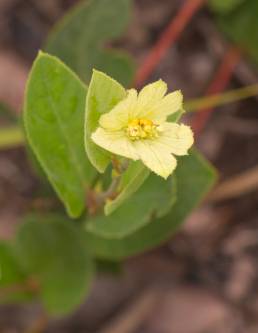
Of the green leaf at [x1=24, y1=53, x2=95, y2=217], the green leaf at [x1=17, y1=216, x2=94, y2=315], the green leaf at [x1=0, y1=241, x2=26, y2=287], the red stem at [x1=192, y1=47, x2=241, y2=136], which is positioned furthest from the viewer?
the red stem at [x1=192, y1=47, x2=241, y2=136]

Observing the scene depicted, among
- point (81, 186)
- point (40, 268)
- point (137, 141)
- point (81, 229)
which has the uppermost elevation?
→ point (137, 141)

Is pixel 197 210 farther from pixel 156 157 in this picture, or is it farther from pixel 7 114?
pixel 156 157

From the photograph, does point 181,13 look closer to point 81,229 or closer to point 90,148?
point 81,229

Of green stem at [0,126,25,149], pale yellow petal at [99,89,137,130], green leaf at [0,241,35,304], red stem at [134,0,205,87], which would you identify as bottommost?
green leaf at [0,241,35,304]

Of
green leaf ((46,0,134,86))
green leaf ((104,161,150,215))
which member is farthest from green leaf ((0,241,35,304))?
green leaf ((104,161,150,215))

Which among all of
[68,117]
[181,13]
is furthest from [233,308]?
[68,117]

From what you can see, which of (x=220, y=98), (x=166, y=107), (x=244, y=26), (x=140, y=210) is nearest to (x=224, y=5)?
(x=244, y=26)

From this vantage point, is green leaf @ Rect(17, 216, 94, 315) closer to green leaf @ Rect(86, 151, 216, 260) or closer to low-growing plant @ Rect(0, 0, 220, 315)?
low-growing plant @ Rect(0, 0, 220, 315)
